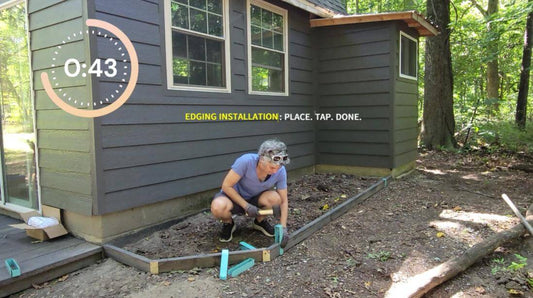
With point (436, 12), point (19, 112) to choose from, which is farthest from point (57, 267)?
point (436, 12)

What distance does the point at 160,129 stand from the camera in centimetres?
389

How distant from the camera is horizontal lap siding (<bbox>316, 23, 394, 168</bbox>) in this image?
20.5 feet

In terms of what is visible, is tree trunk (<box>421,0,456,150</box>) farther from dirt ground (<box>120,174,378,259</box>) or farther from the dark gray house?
dirt ground (<box>120,174,378,259</box>)

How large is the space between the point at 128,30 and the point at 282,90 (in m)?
3.03

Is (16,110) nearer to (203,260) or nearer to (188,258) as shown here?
(188,258)

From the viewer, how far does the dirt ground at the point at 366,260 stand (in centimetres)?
272

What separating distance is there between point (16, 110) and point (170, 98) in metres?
1.80

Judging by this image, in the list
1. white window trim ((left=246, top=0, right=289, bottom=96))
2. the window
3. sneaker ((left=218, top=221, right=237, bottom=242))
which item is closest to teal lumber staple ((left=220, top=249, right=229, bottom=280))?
sneaker ((left=218, top=221, right=237, bottom=242))

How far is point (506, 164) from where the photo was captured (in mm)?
8195

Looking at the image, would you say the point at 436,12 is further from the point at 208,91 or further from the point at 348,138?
the point at 208,91

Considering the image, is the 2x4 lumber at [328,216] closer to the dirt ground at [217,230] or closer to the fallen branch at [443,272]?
the dirt ground at [217,230]

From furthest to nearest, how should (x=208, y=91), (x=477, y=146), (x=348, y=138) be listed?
(x=477, y=146)
(x=348, y=138)
(x=208, y=91)

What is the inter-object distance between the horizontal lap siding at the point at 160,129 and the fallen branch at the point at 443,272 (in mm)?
2589

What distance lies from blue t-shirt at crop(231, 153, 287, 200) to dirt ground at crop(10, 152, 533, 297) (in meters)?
0.54
